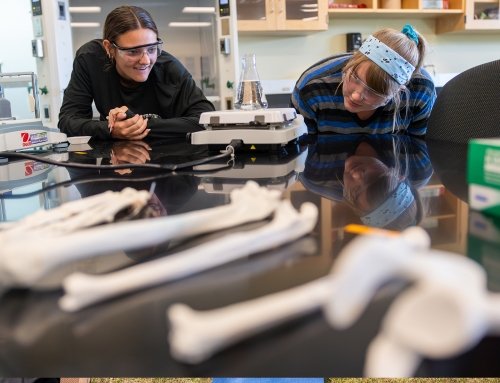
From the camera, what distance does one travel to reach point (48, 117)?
270 centimetres

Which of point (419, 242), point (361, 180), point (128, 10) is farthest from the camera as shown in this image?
point (128, 10)

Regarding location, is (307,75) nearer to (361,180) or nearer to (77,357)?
(361,180)

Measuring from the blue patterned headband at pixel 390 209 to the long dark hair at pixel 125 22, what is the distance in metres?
1.27

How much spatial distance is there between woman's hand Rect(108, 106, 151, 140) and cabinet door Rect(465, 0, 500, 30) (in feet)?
10.0

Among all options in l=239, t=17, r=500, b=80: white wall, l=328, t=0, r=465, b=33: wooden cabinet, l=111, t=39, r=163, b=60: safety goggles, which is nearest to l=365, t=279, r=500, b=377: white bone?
l=111, t=39, r=163, b=60: safety goggles

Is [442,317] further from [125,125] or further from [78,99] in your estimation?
[78,99]

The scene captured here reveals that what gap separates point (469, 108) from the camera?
1.20m

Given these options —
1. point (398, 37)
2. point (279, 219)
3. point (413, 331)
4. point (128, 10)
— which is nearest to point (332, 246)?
point (279, 219)

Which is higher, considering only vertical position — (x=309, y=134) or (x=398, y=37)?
(x=398, y=37)

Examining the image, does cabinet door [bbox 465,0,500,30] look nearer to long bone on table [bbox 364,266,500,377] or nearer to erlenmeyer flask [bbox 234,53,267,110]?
erlenmeyer flask [bbox 234,53,267,110]

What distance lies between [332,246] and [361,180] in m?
0.30

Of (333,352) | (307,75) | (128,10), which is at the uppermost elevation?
(128,10)

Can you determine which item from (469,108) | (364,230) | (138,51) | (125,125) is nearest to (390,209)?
(364,230)

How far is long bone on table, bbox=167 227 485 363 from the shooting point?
176 millimetres
